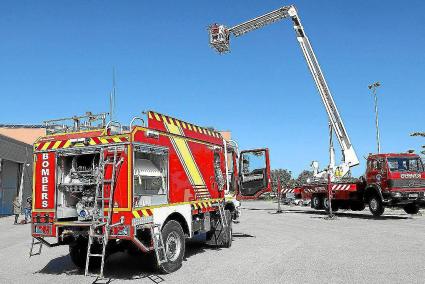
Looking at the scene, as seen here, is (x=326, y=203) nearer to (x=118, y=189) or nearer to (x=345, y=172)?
(x=345, y=172)

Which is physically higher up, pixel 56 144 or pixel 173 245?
pixel 56 144

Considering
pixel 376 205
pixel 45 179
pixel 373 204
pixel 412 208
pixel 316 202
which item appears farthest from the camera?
pixel 316 202

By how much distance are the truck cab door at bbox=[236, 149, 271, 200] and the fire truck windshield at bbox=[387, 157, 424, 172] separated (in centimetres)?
891

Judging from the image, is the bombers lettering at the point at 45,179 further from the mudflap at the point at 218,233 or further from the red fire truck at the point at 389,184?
the red fire truck at the point at 389,184

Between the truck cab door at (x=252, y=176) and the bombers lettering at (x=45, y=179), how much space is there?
5.66m

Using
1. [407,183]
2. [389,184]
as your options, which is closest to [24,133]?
[389,184]

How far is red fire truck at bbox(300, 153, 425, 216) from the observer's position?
17.8 m

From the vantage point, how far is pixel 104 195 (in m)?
7.19

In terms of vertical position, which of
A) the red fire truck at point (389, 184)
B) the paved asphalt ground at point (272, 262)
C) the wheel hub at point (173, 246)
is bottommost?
the paved asphalt ground at point (272, 262)

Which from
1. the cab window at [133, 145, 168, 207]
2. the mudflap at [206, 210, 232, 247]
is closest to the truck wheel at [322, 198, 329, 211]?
the mudflap at [206, 210, 232, 247]

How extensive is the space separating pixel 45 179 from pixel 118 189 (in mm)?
1798

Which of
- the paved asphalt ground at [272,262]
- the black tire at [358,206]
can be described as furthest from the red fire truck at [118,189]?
the black tire at [358,206]

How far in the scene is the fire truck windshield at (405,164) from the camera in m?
18.2

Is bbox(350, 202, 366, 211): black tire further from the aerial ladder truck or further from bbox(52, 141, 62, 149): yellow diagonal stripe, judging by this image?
bbox(52, 141, 62, 149): yellow diagonal stripe
